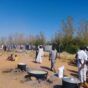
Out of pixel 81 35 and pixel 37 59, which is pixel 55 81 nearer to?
pixel 37 59

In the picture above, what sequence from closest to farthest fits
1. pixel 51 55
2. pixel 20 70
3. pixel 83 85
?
1. pixel 83 85
2. pixel 20 70
3. pixel 51 55

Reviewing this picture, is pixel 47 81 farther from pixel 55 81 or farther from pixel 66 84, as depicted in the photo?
pixel 66 84

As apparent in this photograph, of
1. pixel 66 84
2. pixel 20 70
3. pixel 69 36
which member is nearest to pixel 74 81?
pixel 66 84

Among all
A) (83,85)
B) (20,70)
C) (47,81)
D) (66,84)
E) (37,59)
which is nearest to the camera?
(66,84)

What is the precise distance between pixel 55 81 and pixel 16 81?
204 centimetres

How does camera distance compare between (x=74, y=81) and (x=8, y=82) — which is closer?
(x=74, y=81)

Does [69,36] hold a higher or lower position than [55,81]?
higher

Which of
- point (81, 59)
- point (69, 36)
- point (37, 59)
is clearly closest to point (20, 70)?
point (81, 59)

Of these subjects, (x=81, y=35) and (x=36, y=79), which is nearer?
(x=36, y=79)

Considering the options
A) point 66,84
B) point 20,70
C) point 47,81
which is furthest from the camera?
point 20,70

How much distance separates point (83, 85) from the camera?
11.7 metres

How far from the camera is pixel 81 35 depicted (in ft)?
160

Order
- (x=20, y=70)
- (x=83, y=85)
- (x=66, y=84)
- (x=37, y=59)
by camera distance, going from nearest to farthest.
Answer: (x=66, y=84)
(x=83, y=85)
(x=20, y=70)
(x=37, y=59)

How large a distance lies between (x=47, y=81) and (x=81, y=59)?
2.05 meters
